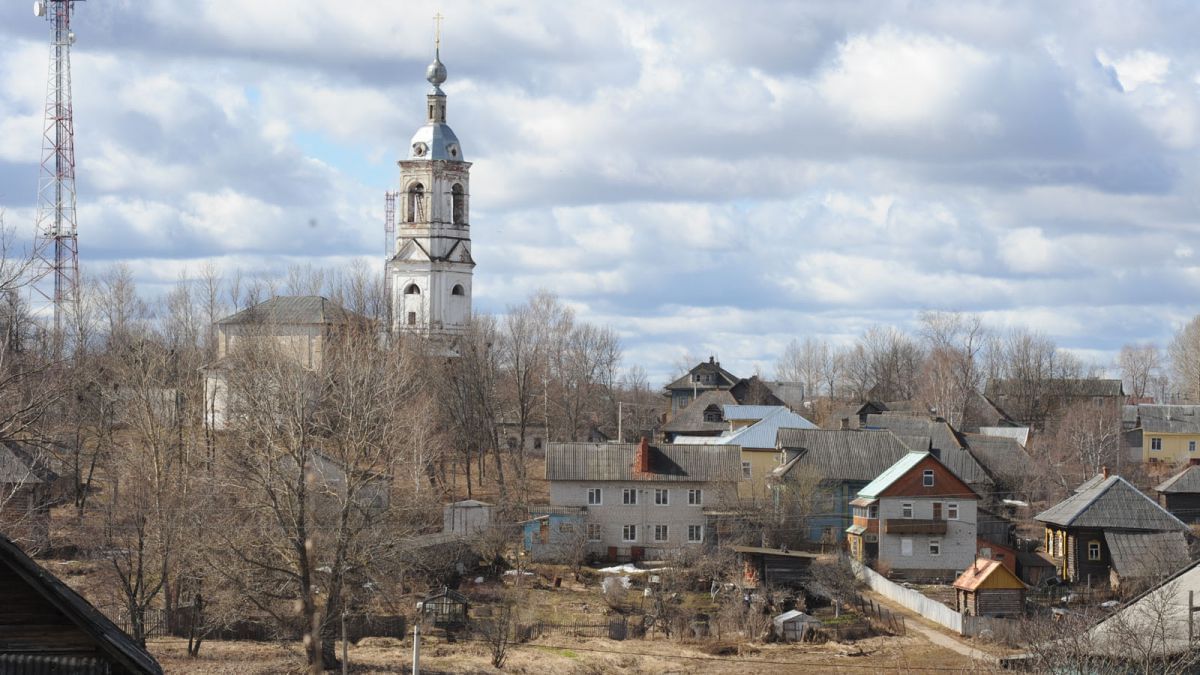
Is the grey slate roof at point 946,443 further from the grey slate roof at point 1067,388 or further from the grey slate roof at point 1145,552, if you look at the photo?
the grey slate roof at point 1067,388

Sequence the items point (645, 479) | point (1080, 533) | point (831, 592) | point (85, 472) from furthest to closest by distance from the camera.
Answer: point (85, 472), point (645, 479), point (1080, 533), point (831, 592)

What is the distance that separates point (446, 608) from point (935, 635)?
12915 mm

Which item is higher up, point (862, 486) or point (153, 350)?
point (153, 350)

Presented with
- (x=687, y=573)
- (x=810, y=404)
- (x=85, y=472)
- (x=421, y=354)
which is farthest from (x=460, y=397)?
(x=810, y=404)

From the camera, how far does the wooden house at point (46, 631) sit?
14.3m

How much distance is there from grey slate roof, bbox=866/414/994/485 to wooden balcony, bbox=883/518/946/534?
3315 millimetres

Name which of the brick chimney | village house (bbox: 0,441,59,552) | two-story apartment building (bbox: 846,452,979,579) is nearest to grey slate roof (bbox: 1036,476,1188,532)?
two-story apartment building (bbox: 846,452,979,579)

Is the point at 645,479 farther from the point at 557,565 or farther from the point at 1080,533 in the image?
the point at 1080,533

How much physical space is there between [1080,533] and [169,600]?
2804 cm

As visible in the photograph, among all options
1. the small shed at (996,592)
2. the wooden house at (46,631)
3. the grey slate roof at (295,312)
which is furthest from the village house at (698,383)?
the wooden house at (46,631)

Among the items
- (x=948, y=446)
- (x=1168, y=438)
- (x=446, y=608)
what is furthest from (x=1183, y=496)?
(x=446, y=608)

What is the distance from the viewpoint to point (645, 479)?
49.7 meters

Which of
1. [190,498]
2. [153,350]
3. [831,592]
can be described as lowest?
[831,592]

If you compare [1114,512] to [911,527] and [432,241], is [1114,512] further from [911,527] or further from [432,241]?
[432,241]
